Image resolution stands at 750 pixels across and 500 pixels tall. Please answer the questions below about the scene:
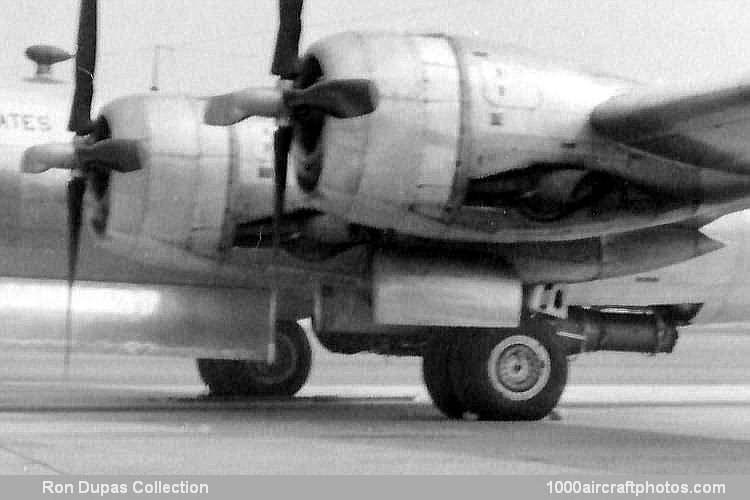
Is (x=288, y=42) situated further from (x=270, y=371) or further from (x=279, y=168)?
(x=270, y=371)

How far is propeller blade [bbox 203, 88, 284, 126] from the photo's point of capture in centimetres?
1199

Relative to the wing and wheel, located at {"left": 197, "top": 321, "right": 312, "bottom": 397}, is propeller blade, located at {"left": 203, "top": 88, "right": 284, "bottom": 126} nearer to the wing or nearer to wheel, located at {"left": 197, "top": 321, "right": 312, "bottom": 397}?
the wing

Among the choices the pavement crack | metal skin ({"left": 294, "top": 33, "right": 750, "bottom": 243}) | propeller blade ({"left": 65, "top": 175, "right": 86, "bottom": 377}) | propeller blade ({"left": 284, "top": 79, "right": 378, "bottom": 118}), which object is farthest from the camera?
propeller blade ({"left": 65, "top": 175, "right": 86, "bottom": 377})

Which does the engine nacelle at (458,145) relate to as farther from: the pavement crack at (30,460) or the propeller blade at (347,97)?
the pavement crack at (30,460)

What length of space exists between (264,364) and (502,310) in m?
4.96

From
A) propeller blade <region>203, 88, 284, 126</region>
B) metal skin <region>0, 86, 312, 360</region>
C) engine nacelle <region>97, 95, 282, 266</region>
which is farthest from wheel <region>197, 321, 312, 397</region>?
propeller blade <region>203, 88, 284, 126</region>

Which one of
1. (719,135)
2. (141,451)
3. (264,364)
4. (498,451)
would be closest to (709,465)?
(498,451)

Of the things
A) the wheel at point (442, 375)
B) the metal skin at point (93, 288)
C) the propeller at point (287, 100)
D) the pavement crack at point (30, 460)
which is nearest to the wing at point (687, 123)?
the propeller at point (287, 100)

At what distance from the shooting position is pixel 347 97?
37.4 feet

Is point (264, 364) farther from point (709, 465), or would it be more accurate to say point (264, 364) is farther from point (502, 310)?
point (709, 465)

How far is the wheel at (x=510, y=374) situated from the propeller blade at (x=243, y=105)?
3.21 metres

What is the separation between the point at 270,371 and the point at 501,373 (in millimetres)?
4349

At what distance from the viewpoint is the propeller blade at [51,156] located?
1365cm

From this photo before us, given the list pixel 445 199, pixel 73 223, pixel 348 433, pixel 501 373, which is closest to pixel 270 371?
→ pixel 501 373
